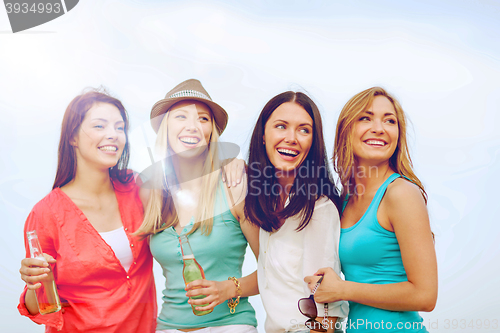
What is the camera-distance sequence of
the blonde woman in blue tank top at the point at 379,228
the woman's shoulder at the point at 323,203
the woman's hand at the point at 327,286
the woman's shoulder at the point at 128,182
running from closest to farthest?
the blonde woman in blue tank top at the point at 379,228 → the woman's hand at the point at 327,286 → the woman's shoulder at the point at 323,203 → the woman's shoulder at the point at 128,182

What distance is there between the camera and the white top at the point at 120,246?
1.48m

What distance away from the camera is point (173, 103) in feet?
5.24

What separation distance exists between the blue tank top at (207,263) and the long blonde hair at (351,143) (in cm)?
51

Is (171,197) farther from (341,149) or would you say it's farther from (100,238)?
(341,149)

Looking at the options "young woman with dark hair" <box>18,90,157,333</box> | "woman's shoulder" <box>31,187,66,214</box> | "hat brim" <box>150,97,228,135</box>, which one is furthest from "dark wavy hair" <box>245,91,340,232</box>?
"woman's shoulder" <box>31,187,66,214</box>

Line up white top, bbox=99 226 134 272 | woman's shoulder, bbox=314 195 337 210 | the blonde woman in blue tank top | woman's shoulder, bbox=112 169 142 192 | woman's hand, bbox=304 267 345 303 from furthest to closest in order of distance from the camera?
woman's shoulder, bbox=112 169 142 192 < white top, bbox=99 226 134 272 < woman's shoulder, bbox=314 195 337 210 < woman's hand, bbox=304 267 345 303 < the blonde woman in blue tank top

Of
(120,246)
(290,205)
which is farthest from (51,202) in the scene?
(290,205)

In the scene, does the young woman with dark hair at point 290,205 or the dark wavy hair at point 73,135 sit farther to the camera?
the dark wavy hair at point 73,135

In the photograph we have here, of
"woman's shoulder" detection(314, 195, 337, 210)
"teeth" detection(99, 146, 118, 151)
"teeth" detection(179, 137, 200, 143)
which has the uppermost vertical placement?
"teeth" detection(99, 146, 118, 151)

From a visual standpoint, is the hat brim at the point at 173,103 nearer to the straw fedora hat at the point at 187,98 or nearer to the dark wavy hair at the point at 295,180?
the straw fedora hat at the point at 187,98

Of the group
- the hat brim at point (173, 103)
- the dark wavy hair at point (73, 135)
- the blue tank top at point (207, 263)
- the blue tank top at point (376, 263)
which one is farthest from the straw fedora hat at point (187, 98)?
the blue tank top at point (376, 263)

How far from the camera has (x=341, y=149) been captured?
4.75 feet

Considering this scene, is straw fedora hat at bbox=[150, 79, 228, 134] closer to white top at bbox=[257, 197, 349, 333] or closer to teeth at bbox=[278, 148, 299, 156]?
teeth at bbox=[278, 148, 299, 156]

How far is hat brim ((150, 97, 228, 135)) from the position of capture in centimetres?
157
